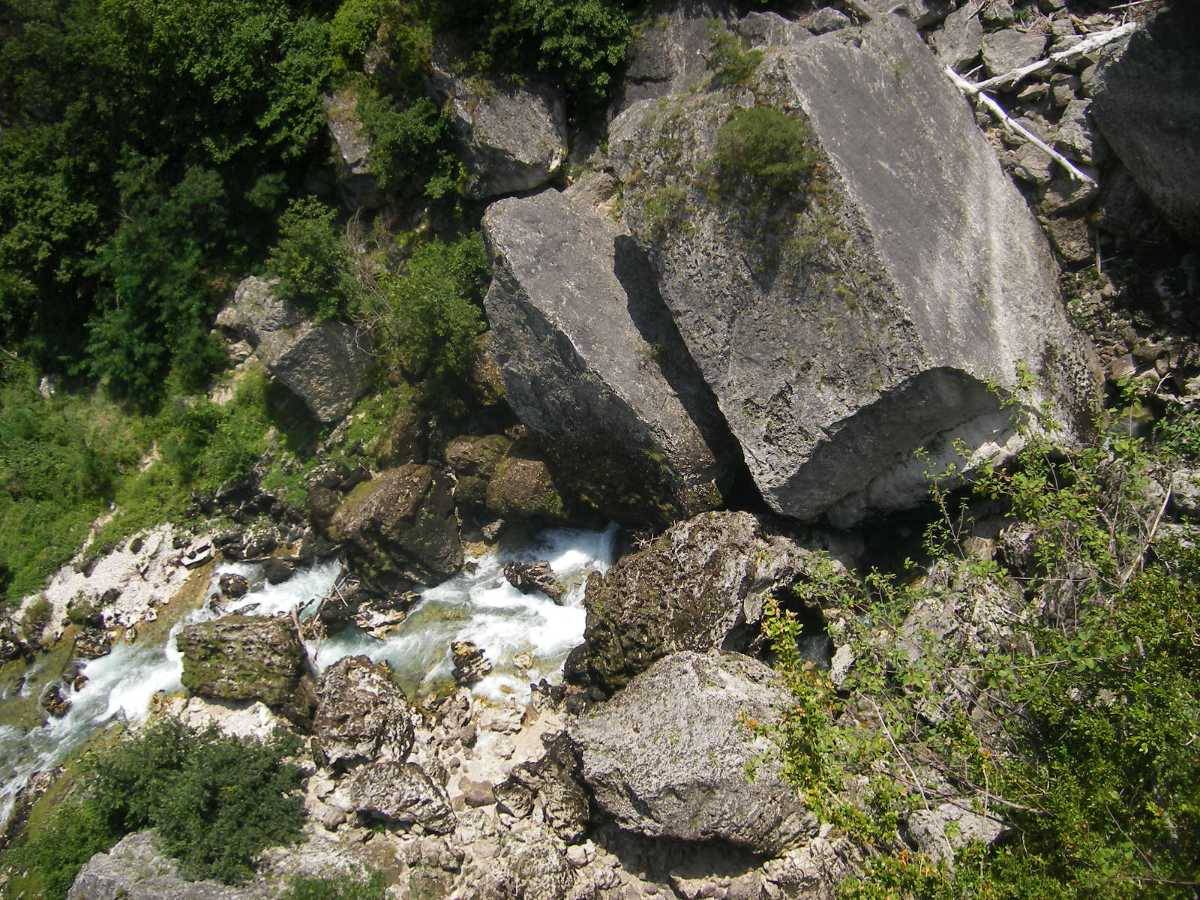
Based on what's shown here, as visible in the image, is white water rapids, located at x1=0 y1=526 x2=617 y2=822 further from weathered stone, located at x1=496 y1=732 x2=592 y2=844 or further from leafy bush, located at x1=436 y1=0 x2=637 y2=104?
leafy bush, located at x1=436 y1=0 x2=637 y2=104

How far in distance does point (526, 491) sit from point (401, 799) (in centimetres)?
469

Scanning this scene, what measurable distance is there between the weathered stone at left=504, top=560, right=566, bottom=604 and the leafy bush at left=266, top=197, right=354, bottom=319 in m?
5.55

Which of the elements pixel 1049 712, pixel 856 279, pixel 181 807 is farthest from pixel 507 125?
pixel 1049 712

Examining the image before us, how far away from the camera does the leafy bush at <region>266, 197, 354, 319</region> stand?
49.4 feet

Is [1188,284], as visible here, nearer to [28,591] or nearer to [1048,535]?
[1048,535]

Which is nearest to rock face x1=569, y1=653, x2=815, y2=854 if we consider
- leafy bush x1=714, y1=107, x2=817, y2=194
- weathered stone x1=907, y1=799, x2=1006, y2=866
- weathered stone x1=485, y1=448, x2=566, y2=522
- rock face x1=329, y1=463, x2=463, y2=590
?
weathered stone x1=907, y1=799, x2=1006, y2=866

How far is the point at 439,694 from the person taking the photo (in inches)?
513

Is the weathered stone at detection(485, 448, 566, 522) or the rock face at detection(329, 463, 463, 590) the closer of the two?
the weathered stone at detection(485, 448, 566, 522)

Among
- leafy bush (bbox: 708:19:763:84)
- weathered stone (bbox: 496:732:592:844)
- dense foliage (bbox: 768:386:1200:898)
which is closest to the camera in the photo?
dense foliage (bbox: 768:386:1200:898)

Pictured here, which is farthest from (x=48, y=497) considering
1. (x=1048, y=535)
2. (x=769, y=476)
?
(x=1048, y=535)

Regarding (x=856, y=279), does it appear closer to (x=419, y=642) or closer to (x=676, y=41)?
(x=676, y=41)

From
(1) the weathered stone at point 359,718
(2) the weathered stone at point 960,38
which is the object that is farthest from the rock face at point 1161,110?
(1) the weathered stone at point 359,718

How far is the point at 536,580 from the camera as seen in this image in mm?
13500

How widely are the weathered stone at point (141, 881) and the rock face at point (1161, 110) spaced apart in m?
14.1
